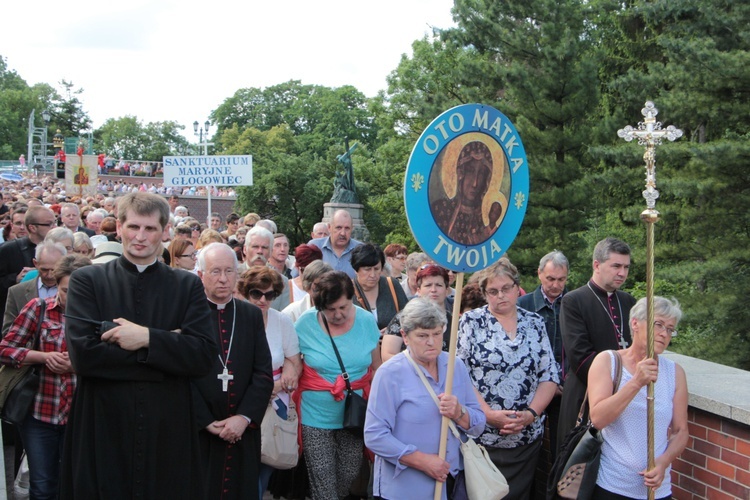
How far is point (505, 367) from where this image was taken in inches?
210

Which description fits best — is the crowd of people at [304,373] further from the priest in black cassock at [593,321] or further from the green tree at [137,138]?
the green tree at [137,138]

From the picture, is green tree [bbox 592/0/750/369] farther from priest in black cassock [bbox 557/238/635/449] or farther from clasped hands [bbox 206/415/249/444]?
clasped hands [bbox 206/415/249/444]

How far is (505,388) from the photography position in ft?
17.4

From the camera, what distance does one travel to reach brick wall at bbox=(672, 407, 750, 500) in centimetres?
433

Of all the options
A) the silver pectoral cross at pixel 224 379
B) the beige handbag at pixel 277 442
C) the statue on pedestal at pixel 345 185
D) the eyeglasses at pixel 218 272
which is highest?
the statue on pedestal at pixel 345 185

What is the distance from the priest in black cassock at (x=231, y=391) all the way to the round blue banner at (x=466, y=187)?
3.96 ft

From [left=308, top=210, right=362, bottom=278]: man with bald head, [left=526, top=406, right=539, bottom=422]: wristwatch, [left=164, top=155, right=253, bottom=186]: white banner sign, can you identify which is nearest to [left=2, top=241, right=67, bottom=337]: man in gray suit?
[left=308, top=210, right=362, bottom=278]: man with bald head

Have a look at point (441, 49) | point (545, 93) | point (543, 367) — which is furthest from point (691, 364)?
point (441, 49)

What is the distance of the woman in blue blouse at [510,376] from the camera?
5297 millimetres

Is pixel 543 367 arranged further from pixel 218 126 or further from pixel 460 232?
pixel 218 126

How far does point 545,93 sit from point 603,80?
6.69 m

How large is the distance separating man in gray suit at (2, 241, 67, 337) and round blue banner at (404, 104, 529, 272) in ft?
9.59

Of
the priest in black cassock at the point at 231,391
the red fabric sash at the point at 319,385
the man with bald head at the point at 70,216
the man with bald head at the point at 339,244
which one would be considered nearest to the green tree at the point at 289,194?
the man with bald head at the point at 70,216

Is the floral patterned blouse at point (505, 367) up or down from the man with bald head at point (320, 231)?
down
